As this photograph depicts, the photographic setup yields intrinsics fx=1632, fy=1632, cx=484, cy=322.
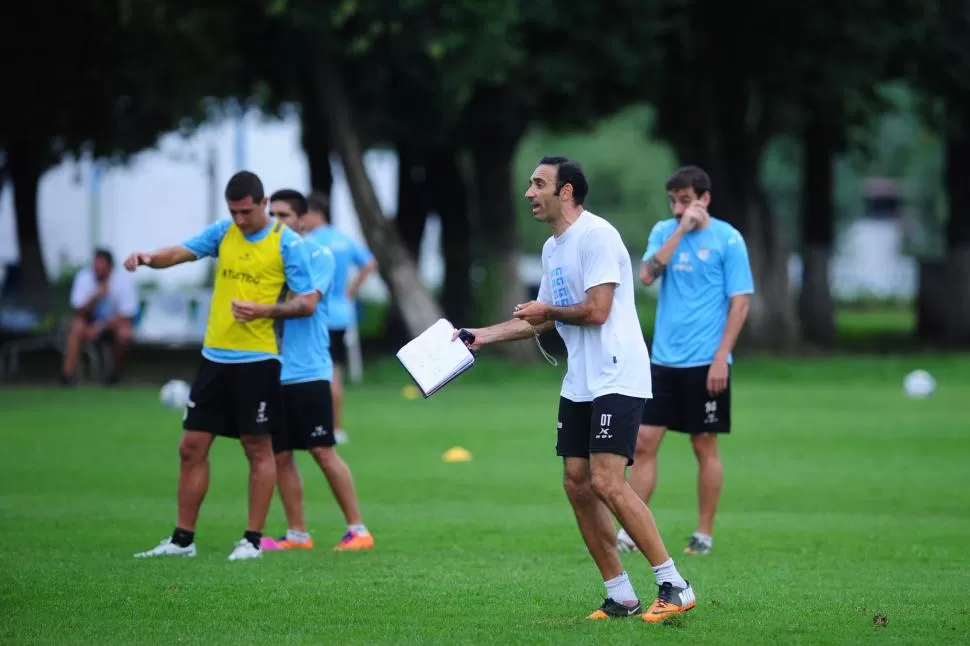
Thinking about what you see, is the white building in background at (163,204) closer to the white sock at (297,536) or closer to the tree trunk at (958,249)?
the tree trunk at (958,249)

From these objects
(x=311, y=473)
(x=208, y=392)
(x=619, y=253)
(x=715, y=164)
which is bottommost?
(x=311, y=473)

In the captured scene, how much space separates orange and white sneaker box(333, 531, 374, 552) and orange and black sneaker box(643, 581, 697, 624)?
10.5ft

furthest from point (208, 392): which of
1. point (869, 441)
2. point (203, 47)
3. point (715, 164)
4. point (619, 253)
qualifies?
point (715, 164)

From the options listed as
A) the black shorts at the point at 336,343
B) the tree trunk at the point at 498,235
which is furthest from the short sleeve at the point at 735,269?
the tree trunk at the point at 498,235

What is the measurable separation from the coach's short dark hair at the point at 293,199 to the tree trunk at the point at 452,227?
24598 millimetres

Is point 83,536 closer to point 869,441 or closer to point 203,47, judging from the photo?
point 869,441

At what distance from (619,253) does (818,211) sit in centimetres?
3224

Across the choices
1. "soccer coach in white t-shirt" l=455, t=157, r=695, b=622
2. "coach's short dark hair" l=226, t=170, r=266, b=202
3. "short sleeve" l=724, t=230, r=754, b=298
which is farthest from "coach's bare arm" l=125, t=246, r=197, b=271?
"short sleeve" l=724, t=230, r=754, b=298

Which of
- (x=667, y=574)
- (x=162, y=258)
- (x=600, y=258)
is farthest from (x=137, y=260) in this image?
(x=667, y=574)

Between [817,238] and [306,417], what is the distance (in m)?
29.4

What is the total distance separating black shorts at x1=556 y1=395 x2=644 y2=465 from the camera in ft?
26.3

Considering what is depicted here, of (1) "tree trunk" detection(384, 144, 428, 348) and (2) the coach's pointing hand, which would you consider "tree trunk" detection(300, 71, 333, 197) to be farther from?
(2) the coach's pointing hand

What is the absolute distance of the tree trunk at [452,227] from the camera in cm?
3650

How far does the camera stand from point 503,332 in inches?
323
